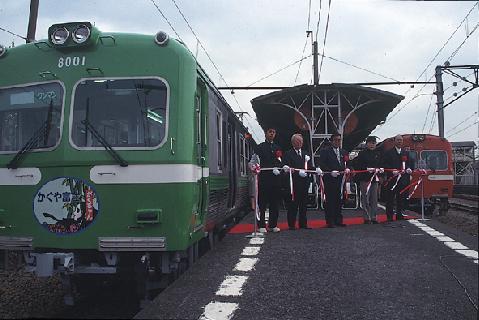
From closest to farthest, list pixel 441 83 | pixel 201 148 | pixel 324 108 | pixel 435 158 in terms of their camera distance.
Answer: pixel 441 83 → pixel 201 148 → pixel 324 108 → pixel 435 158

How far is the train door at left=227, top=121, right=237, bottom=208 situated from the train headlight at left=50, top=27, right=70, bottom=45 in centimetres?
433

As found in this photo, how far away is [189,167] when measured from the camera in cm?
498

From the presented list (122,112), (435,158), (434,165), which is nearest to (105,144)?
(122,112)

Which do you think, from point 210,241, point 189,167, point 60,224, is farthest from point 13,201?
point 210,241

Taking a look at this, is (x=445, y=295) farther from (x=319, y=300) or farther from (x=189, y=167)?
(x=189, y=167)

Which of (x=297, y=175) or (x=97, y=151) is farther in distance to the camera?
(x=297, y=175)

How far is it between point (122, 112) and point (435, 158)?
13312mm

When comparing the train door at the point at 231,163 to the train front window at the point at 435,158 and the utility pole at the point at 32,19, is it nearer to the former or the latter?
the utility pole at the point at 32,19

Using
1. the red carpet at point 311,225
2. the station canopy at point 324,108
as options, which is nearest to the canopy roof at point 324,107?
the station canopy at point 324,108

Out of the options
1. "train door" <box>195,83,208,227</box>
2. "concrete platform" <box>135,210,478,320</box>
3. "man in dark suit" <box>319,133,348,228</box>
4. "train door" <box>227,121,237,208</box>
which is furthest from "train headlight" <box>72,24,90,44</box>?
"man in dark suit" <box>319,133,348,228</box>

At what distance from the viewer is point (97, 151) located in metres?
4.85

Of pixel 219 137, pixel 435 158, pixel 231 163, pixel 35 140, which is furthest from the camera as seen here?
pixel 435 158

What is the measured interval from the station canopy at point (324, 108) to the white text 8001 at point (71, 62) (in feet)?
30.1

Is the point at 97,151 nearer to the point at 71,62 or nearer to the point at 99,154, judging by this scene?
the point at 99,154
